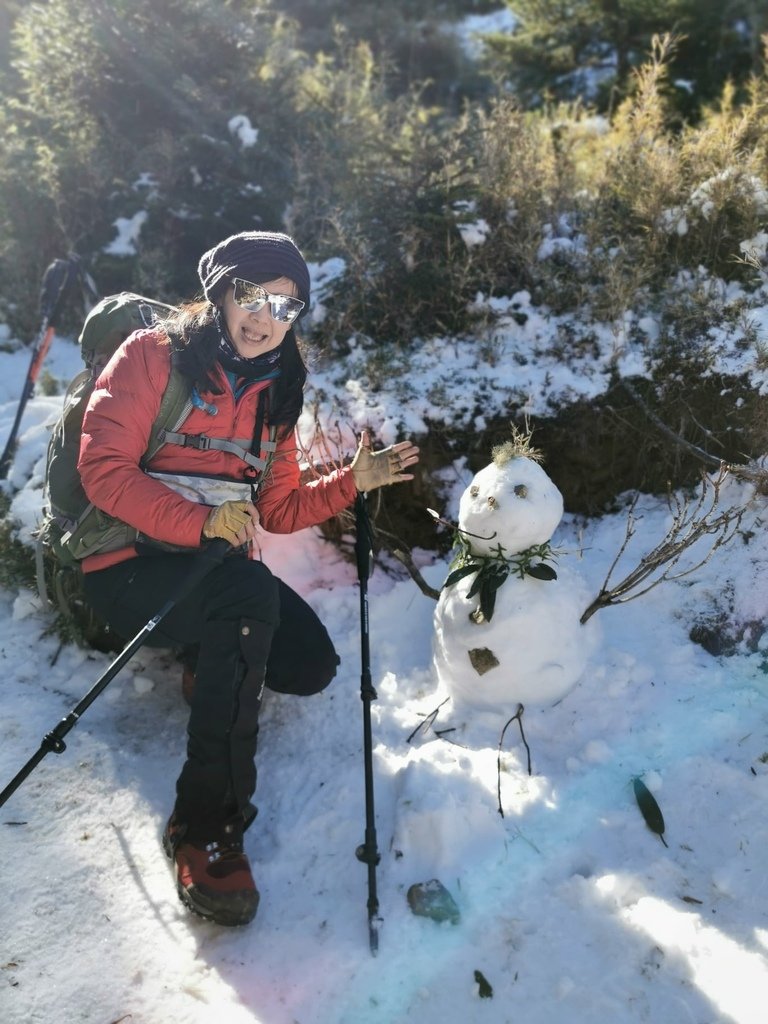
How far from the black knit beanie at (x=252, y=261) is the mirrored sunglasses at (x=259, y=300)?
0.09 ft

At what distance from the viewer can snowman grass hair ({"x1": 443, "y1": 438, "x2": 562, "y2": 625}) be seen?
9.61 ft

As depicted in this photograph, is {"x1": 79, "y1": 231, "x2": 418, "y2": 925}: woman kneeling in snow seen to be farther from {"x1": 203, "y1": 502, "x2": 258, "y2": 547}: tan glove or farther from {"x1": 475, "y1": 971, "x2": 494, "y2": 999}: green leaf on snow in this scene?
{"x1": 475, "y1": 971, "x2": 494, "y2": 999}: green leaf on snow

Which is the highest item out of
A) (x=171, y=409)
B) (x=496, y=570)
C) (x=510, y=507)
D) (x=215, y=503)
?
(x=171, y=409)

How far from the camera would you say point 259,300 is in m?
2.68

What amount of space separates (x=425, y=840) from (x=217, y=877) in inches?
27.9

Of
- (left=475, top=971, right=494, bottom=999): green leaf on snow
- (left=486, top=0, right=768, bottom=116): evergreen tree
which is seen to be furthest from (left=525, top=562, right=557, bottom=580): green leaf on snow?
(left=486, top=0, right=768, bottom=116): evergreen tree

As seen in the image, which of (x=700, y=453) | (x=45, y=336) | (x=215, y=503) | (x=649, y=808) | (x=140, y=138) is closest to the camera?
(x=649, y=808)

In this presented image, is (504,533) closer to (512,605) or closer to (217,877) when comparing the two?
(512,605)

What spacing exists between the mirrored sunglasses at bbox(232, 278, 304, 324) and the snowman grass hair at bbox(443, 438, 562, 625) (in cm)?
102

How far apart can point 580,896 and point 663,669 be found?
1.09 m

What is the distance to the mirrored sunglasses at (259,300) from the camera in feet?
8.78

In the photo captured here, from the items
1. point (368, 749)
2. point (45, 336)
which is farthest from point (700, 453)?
point (45, 336)

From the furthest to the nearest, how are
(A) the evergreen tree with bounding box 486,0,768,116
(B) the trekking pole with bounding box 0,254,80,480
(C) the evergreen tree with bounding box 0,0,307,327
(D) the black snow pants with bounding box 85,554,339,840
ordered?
(A) the evergreen tree with bounding box 486,0,768,116
(C) the evergreen tree with bounding box 0,0,307,327
(B) the trekking pole with bounding box 0,254,80,480
(D) the black snow pants with bounding box 85,554,339,840

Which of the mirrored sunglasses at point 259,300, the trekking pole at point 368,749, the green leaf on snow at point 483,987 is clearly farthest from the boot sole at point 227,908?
the mirrored sunglasses at point 259,300
